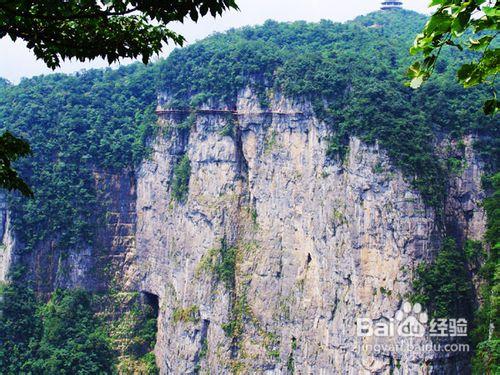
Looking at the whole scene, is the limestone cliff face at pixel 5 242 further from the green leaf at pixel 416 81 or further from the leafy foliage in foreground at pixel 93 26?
the green leaf at pixel 416 81

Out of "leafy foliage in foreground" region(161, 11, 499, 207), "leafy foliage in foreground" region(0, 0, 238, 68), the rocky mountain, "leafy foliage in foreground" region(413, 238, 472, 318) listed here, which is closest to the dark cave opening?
the rocky mountain

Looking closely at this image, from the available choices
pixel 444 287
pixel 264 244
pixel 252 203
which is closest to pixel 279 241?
pixel 264 244

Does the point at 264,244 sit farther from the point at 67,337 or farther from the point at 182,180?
the point at 67,337

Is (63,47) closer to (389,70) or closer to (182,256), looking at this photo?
(389,70)

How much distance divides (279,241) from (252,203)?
6.88 ft

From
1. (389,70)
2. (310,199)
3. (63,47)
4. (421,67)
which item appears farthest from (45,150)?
(421,67)

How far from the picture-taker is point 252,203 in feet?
86.3

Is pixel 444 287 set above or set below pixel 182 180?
below

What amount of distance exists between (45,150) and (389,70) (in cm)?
1588

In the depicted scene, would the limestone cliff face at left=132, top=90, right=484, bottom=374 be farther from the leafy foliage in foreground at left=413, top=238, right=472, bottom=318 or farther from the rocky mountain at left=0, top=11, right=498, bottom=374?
the leafy foliage in foreground at left=413, top=238, right=472, bottom=318

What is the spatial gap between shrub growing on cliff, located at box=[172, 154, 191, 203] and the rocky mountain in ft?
0.21

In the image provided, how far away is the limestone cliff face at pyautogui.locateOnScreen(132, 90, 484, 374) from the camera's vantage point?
21.4 metres

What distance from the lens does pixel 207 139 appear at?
2736 centimetres

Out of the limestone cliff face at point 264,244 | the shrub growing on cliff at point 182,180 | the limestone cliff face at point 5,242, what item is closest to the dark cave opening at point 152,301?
the limestone cliff face at point 264,244
